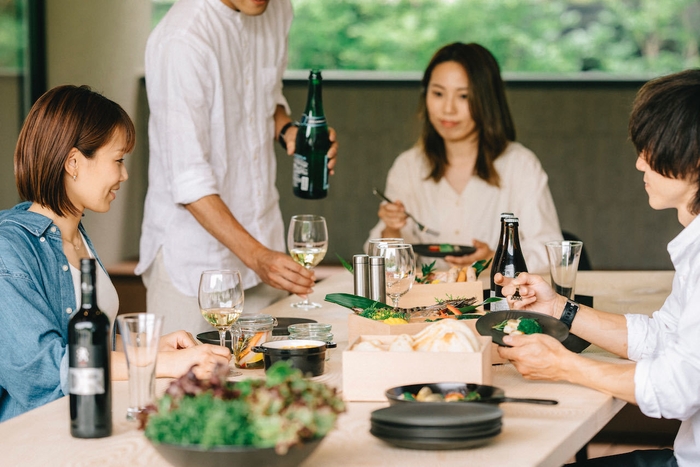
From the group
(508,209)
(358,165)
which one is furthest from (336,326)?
(358,165)

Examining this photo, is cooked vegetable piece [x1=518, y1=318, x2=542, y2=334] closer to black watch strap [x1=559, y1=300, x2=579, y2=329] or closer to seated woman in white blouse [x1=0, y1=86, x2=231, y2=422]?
black watch strap [x1=559, y1=300, x2=579, y2=329]

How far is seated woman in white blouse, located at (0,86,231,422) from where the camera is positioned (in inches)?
60.7

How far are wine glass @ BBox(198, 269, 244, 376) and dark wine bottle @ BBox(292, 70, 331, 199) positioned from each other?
41.7 inches

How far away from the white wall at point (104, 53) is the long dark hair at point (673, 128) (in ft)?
11.7

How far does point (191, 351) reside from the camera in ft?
5.18

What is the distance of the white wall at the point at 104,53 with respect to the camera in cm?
460

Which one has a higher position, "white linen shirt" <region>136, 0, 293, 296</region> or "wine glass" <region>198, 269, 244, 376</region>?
"white linen shirt" <region>136, 0, 293, 296</region>

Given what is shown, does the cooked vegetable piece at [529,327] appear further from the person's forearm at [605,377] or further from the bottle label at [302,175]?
the bottle label at [302,175]

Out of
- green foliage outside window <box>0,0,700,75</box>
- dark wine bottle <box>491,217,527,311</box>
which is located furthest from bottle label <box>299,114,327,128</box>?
green foliage outside window <box>0,0,700,75</box>

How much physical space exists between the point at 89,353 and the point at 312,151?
1668mm

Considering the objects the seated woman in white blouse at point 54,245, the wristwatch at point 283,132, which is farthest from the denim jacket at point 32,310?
the wristwatch at point 283,132

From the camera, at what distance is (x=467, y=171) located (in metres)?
3.41

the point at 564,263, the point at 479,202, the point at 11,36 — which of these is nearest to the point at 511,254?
the point at 564,263

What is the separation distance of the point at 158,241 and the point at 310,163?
541mm
